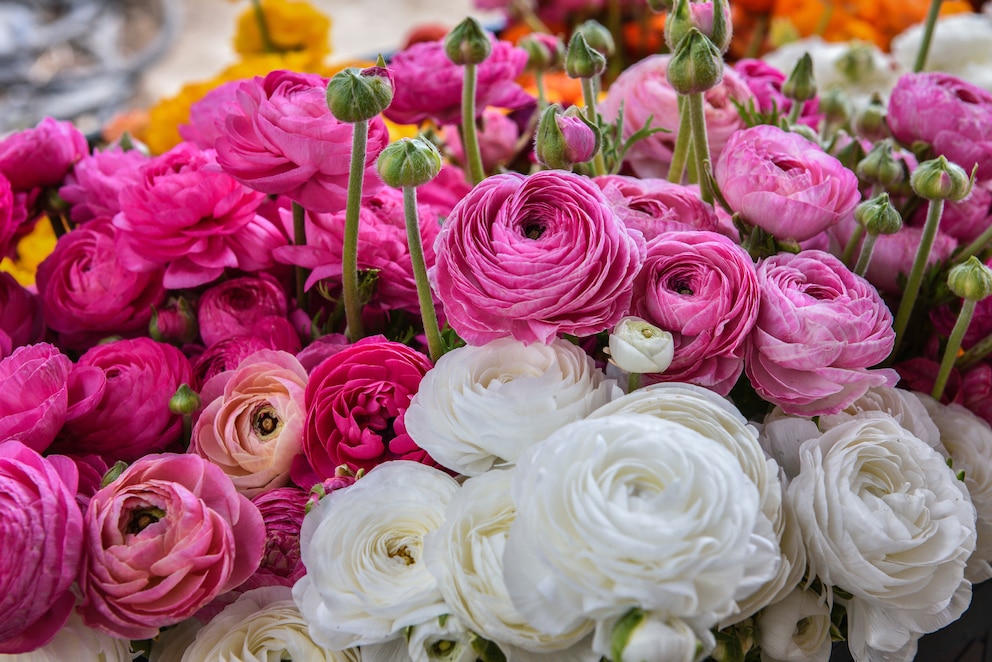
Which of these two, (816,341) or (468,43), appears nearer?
(816,341)

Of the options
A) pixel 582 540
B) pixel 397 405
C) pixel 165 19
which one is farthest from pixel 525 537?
pixel 165 19

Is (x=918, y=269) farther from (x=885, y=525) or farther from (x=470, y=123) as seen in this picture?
(x=470, y=123)

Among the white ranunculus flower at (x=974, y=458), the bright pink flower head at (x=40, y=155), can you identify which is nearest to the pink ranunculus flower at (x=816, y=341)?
the white ranunculus flower at (x=974, y=458)

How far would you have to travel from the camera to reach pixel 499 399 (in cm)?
43

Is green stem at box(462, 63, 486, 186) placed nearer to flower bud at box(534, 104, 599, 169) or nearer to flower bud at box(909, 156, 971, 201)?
flower bud at box(534, 104, 599, 169)

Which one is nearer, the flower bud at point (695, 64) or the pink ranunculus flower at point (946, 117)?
the flower bud at point (695, 64)

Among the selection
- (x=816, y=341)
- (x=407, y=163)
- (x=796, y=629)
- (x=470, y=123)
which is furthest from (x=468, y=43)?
(x=796, y=629)

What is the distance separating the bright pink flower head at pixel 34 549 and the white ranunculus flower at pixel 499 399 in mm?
165

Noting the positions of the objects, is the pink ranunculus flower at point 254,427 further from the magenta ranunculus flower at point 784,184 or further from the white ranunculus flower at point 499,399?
the magenta ranunculus flower at point 784,184

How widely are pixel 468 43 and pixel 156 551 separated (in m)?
0.36

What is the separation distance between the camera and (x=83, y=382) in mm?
516

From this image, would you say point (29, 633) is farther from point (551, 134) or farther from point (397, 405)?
point (551, 134)

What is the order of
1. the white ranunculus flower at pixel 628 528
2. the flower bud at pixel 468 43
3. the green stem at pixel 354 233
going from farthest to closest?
the flower bud at pixel 468 43
the green stem at pixel 354 233
the white ranunculus flower at pixel 628 528

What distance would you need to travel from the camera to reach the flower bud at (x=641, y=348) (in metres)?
0.42
